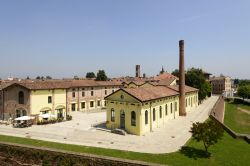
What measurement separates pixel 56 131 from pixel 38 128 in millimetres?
3641

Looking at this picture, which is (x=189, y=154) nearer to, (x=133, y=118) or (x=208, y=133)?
(x=208, y=133)

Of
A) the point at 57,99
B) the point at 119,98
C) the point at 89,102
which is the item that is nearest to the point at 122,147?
the point at 119,98

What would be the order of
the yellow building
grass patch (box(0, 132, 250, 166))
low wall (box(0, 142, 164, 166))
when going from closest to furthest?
1. low wall (box(0, 142, 164, 166))
2. grass patch (box(0, 132, 250, 166))
3. the yellow building

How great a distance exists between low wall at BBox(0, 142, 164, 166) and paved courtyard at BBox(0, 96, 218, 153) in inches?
127

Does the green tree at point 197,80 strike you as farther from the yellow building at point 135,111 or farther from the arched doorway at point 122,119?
the arched doorway at point 122,119

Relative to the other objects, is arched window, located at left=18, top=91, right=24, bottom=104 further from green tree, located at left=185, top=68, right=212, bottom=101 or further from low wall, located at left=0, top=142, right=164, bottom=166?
green tree, located at left=185, top=68, right=212, bottom=101

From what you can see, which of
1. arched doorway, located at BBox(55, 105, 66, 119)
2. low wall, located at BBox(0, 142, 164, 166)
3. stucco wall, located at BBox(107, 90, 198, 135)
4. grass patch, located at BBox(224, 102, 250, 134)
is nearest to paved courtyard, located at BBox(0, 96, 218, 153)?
stucco wall, located at BBox(107, 90, 198, 135)

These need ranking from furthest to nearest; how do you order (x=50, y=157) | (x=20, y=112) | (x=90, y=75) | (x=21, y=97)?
(x=90, y=75) < (x=20, y=112) < (x=21, y=97) < (x=50, y=157)

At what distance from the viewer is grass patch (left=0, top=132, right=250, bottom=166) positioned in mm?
19219

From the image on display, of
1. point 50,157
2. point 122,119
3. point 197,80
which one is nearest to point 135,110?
point 122,119

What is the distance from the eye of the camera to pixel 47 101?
36.5 m

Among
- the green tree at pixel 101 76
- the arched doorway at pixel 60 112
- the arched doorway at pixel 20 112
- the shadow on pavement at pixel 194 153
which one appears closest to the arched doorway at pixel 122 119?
the shadow on pavement at pixel 194 153

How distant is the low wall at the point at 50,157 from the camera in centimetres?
1889

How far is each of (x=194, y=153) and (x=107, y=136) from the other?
1007cm
